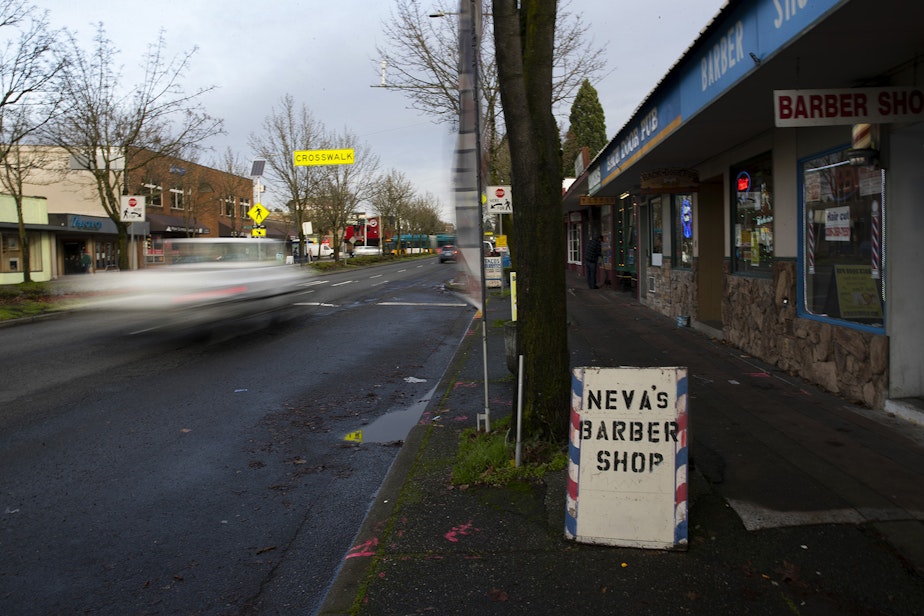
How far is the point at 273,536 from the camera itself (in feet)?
14.9

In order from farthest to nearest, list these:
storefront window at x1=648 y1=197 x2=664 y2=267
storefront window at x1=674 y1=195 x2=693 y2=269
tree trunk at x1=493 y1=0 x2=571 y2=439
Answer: storefront window at x1=648 y1=197 x2=664 y2=267
storefront window at x1=674 y1=195 x2=693 y2=269
tree trunk at x1=493 y1=0 x2=571 y2=439

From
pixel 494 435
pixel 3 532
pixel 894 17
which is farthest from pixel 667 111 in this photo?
pixel 3 532

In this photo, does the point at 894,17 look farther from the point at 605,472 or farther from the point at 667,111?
the point at 667,111

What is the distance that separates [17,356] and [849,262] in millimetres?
11635

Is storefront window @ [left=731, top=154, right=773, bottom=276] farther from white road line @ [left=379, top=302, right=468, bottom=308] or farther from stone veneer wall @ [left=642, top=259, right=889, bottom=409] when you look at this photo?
white road line @ [left=379, top=302, right=468, bottom=308]

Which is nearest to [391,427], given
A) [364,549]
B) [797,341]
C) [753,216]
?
[364,549]

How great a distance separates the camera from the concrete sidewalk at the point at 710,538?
339cm

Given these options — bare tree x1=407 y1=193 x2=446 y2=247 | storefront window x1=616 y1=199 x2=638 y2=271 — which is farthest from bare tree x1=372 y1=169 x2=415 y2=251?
storefront window x1=616 y1=199 x2=638 y2=271

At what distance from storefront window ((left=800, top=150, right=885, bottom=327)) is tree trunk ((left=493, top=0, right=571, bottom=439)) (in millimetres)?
3258

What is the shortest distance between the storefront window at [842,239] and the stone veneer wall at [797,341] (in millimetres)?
213

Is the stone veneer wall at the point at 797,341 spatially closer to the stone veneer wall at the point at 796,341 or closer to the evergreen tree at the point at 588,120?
the stone veneer wall at the point at 796,341

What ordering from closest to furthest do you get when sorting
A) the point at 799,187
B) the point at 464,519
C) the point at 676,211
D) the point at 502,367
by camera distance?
the point at 464,519
the point at 799,187
the point at 502,367
the point at 676,211

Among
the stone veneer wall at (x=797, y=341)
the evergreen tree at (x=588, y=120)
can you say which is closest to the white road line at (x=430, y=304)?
the stone veneer wall at (x=797, y=341)

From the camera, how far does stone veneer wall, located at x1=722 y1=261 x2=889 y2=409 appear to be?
6.60 meters
